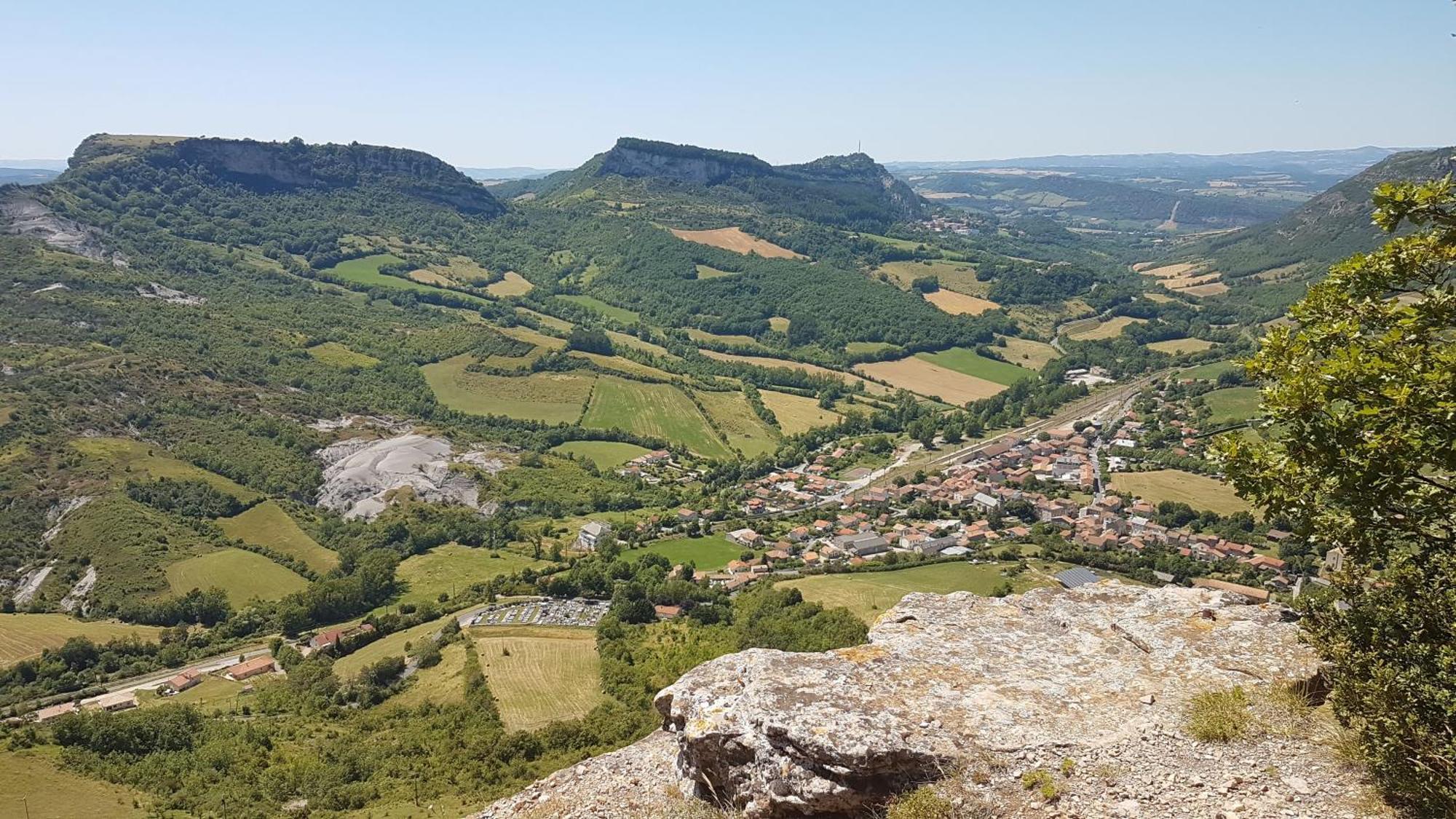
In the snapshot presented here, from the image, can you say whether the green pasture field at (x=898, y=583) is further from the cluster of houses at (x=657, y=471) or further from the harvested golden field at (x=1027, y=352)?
the harvested golden field at (x=1027, y=352)

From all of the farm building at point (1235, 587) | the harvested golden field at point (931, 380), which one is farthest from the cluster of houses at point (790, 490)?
the farm building at point (1235, 587)

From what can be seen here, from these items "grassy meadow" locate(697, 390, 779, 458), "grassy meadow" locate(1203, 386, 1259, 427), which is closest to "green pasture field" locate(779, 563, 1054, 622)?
"grassy meadow" locate(697, 390, 779, 458)

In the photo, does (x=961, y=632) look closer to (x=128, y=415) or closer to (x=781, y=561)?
(x=781, y=561)

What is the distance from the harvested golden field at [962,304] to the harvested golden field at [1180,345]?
37.4 metres

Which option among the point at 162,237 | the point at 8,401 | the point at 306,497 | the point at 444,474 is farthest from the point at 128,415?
the point at 162,237

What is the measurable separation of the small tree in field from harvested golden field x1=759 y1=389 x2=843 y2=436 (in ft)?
363

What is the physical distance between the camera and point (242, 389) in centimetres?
11731

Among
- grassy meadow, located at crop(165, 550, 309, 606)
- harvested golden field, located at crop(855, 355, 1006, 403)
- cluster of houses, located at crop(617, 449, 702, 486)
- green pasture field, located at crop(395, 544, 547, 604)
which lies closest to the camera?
grassy meadow, located at crop(165, 550, 309, 606)

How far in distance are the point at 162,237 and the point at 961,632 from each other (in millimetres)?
233899


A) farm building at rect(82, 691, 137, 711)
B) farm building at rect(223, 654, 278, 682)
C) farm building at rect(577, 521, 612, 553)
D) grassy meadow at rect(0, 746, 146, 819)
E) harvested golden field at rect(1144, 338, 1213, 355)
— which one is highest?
grassy meadow at rect(0, 746, 146, 819)

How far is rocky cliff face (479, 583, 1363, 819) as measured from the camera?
10812 millimetres

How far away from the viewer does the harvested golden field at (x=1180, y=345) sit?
158500mm

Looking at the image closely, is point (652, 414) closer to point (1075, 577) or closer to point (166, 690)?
point (1075, 577)

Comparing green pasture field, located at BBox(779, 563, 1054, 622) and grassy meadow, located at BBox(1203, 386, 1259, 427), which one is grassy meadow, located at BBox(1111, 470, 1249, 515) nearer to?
grassy meadow, located at BBox(1203, 386, 1259, 427)
